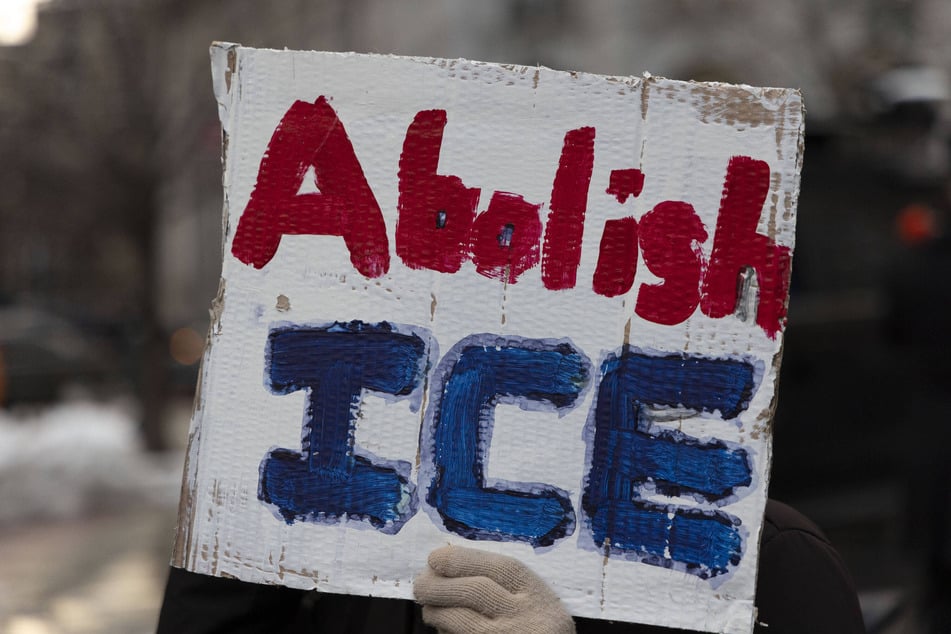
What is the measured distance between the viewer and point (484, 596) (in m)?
1.56

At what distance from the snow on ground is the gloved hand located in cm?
686

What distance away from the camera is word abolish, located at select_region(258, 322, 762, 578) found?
165 cm

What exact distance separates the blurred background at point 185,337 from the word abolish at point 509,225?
1.72 m

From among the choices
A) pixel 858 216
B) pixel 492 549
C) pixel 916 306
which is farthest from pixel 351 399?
pixel 858 216

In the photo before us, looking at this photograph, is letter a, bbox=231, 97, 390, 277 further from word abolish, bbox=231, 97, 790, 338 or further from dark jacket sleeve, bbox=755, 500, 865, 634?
dark jacket sleeve, bbox=755, 500, 865, 634

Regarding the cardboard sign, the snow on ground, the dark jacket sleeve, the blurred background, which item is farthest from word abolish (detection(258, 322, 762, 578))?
the snow on ground

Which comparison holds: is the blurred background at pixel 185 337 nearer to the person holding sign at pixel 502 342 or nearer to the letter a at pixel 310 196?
the person holding sign at pixel 502 342

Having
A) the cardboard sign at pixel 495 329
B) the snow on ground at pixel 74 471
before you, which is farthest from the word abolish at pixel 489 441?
the snow on ground at pixel 74 471

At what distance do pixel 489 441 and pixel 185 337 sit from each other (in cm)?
1733

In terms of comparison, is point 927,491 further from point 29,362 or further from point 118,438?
point 29,362

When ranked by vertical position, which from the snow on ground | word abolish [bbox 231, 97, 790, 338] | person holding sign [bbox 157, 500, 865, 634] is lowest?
the snow on ground

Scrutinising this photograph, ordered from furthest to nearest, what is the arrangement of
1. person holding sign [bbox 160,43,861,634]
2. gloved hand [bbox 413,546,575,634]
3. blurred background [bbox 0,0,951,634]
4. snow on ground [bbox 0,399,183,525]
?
snow on ground [bbox 0,399,183,525], blurred background [bbox 0,0,951,634], person holding sign [bbox 160,43,861,634], gloved hand [bbox 413,546,575,634]

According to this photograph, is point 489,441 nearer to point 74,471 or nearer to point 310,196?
point 310,196

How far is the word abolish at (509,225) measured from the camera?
1.67 m
